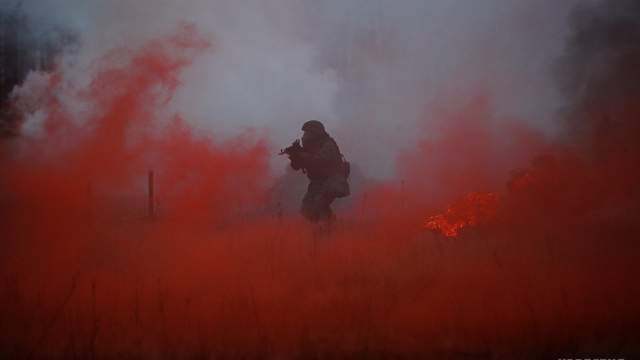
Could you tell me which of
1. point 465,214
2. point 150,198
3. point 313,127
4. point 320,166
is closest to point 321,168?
point 320,166

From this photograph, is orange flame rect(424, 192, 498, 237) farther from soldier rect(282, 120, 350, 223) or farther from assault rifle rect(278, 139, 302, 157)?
assault rifle rect(278, 139, 302, 157)

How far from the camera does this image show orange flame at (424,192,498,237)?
43.7ft

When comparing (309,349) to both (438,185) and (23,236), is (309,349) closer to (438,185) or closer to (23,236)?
(23,236)

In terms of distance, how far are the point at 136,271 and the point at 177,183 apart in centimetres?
490

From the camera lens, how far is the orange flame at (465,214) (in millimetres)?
13312

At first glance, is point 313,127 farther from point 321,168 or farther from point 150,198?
point 150,198

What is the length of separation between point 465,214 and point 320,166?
4.03m

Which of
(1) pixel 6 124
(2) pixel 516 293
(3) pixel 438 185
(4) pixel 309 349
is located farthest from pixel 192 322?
(3) pixel 438 185

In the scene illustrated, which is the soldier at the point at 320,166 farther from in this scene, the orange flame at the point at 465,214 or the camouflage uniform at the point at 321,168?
the orange flame at the point at 465,214

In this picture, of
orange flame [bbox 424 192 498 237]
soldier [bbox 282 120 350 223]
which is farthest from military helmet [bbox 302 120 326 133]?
orange flame [bbox 424 192 498 237]

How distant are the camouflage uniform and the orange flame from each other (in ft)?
8.54

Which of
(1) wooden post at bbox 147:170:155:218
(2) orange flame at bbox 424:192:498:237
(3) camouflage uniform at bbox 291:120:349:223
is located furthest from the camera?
(1) wooden post at bbox 147:170:155:218

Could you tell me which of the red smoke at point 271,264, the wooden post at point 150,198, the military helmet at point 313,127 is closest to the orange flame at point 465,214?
the red smoke at point 271,264

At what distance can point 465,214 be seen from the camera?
44.2 feet
